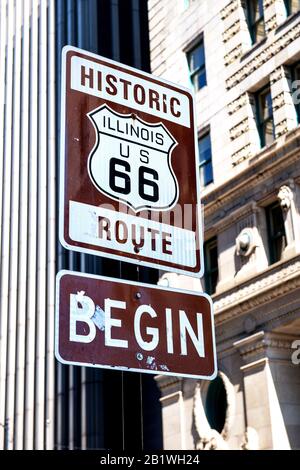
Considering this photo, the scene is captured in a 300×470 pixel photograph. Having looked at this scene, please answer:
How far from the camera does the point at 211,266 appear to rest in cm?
2752

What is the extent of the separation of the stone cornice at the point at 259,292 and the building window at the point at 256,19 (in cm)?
817

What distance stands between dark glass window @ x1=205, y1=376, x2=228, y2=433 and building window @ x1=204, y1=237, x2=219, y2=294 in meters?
3.09

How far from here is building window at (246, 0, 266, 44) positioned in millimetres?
26688

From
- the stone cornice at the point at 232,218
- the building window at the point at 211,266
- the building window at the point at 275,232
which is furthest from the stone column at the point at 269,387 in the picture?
the stone cornice at the point at 232,218

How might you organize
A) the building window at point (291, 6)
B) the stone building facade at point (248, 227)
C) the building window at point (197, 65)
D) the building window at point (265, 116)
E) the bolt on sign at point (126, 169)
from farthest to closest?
the building window at point (197, 65), the building window at point (265, 116), the building window at point (291, 6), the stone building facade at point (248, 227), the bolt on sign at point (126, 169)

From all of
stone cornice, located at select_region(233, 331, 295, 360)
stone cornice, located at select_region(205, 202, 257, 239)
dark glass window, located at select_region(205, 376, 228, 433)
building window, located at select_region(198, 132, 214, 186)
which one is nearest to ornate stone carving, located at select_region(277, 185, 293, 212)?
stone cornice, located at select_region(205, 202, 257, 239)

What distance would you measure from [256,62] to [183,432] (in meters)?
12.3

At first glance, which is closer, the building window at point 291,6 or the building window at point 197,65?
the building window at point 291,6

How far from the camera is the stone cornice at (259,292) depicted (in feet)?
74.9

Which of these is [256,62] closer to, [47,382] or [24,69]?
[47,382]

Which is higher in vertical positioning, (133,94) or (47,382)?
(47,382)

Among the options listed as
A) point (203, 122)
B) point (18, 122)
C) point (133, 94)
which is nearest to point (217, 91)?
point (203, 122)

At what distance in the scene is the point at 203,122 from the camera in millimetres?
28406

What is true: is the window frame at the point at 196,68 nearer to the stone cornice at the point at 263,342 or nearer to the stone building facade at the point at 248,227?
the stone building facade at the point at 248,227
